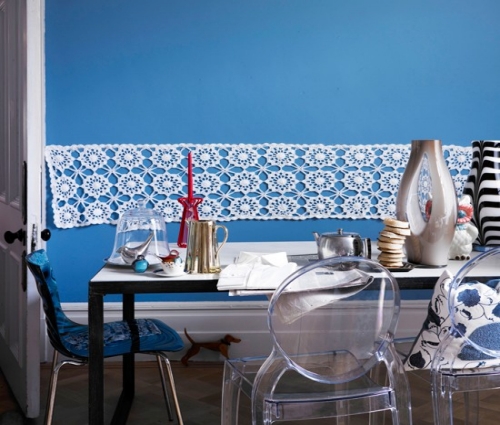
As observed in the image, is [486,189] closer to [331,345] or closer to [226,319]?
[331,345]

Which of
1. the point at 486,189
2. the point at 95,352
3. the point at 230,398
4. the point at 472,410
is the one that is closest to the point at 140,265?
the point at 95,352

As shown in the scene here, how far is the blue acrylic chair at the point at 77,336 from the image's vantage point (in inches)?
87.6

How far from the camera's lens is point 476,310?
1778 millimetres

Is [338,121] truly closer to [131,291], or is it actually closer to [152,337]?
[152,337]

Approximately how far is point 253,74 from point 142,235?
→ 1386 mm

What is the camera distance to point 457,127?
3.49m

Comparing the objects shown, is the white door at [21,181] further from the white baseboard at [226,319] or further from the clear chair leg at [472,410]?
the clear chair leg at [472,410]

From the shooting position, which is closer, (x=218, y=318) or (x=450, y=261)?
(x=450, y=261)

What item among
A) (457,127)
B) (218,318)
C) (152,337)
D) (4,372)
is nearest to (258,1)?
(457,127)

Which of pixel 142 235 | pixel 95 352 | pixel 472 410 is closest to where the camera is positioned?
pixel 95 352

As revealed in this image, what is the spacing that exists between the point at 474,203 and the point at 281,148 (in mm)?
1205

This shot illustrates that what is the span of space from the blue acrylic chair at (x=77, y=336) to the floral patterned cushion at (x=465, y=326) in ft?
2.83

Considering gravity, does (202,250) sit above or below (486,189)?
below

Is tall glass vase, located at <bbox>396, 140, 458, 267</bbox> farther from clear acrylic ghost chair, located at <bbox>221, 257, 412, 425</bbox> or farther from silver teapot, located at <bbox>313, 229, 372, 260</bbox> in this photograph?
clear acrylic ghost chair, located at <bbox>221, 257, 412, 425</bbox>
